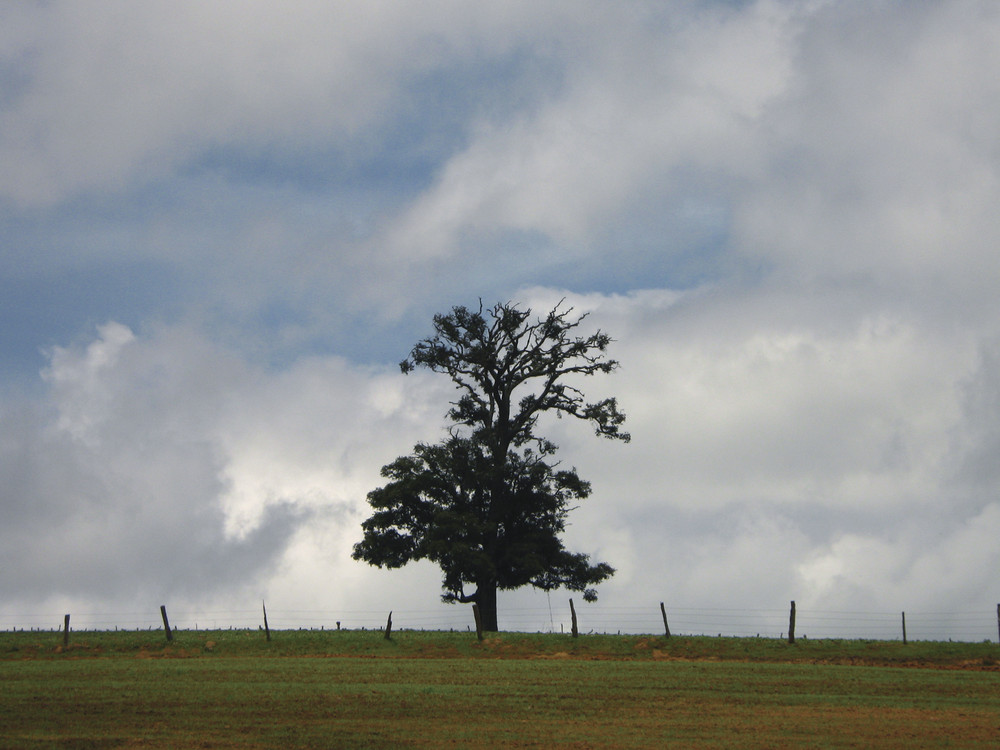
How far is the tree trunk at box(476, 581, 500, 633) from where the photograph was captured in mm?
43656

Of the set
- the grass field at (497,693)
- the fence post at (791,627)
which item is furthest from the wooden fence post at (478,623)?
the fence post at (791,627)

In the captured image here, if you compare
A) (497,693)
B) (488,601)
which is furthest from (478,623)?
(497,693)

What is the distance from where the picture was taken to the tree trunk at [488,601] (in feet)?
143

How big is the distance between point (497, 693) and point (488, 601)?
19.8m

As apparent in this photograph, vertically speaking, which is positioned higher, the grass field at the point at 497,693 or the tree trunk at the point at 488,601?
the tree trunk at the point at 488,601

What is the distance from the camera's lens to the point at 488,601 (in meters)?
44.0

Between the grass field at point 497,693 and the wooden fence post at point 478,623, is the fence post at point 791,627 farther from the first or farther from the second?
the wooden fence post at point 478,623

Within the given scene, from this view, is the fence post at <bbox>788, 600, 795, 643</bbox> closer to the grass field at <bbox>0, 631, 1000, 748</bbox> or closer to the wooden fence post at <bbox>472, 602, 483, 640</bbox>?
the grass field at <bbox>0, 631, 1000, 748</bbox>

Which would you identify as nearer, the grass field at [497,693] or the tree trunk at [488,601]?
the grass field at [497,693]

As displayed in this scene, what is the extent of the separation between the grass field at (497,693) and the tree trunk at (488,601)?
536 cm

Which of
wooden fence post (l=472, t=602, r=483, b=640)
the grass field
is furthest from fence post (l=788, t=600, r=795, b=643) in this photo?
wooden fence post (l=472, t=602, r=483, b=640)

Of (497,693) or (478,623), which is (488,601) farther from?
(497,693)

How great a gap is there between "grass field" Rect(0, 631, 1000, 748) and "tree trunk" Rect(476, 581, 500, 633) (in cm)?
536

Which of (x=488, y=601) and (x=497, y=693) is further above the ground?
(x=488, y=601)
